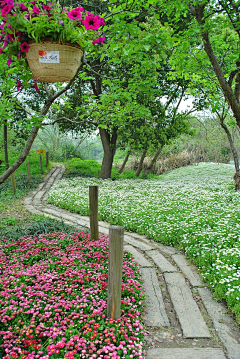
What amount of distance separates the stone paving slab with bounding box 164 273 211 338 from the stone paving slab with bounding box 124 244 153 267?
15.5 inches

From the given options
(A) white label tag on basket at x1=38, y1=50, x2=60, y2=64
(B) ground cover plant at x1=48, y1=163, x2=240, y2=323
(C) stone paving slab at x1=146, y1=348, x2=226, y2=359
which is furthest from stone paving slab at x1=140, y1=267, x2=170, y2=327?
(A) white label tag on basket at x1=38, y1=50, x2=60, y2=64

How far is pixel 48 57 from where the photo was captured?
7.84 feet

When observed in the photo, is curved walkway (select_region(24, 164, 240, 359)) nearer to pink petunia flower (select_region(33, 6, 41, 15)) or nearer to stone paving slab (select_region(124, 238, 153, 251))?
stone paving slab (select_region(124, 238, 153, 251))

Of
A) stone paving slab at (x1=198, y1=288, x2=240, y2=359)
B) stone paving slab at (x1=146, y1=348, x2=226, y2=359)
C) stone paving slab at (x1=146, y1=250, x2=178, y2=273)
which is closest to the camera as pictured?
stone paving slab at (x1=146, y1=348, x2=226, y2=359)

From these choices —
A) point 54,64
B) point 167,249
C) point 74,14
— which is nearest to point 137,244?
point 167,249

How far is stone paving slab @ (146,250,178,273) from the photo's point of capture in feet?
12.7

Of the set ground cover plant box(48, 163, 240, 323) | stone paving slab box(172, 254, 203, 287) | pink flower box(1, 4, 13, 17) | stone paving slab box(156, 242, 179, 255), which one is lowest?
stone paving slab box(172, 254, 203, 287)

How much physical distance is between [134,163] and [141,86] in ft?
53.3

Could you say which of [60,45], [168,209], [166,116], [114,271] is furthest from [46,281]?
[166,116]

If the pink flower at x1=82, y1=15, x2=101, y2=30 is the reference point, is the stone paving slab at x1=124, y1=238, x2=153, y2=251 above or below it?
below

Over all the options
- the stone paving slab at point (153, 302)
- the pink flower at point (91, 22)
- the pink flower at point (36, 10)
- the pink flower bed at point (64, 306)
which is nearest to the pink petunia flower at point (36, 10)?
the pink flower at point (36, 10)

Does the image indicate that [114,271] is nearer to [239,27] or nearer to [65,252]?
[65,252]

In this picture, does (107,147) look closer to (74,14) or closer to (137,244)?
(137,244)

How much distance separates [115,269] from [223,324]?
1.40m
